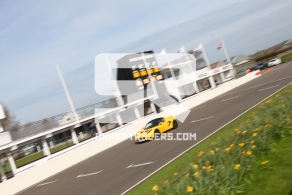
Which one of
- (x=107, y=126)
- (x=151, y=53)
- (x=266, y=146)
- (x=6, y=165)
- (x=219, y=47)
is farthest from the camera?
(x=219, y=47)

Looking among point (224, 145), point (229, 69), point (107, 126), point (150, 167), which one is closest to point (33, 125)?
point (107, 126)

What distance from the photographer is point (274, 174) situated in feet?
20.2

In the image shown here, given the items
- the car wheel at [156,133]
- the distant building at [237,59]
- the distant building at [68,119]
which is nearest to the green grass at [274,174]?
the car wheel at [156,133]

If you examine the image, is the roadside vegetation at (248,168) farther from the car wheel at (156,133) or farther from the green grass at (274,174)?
the car wheel at (156,133)

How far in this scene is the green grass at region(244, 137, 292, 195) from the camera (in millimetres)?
5625

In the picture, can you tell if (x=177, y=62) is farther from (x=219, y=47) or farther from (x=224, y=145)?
(x=224, y=145)

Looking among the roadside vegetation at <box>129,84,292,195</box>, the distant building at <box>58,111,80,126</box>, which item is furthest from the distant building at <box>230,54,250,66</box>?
the roadside vegetation at <box>129,84,292,195</box>

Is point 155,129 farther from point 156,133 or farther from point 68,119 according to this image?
point 68,119

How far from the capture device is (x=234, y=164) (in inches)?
267

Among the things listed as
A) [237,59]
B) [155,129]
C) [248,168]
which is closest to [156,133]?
[155,129]

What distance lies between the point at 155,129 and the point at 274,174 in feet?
48.8

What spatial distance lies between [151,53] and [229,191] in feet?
131

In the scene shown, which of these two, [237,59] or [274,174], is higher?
[237,59]

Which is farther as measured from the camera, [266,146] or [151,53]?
[151,53]
